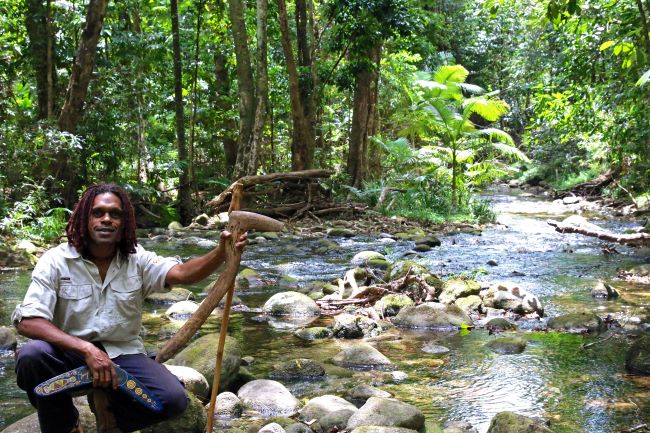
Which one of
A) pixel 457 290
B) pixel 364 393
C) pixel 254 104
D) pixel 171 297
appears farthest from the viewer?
pixel 254 104

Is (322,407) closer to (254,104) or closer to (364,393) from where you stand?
(364,393)

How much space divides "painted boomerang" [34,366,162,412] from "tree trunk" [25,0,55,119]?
11.3 meters

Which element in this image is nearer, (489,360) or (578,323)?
(489,360)

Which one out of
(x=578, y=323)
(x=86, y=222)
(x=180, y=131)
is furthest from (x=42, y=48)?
(x=86, y=222)

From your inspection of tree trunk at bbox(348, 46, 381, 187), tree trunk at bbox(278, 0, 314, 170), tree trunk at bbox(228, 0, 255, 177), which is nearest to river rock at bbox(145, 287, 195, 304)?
tree trunk at bbox(228, 0, 255, 177)

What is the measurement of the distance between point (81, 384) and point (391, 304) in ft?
15.8

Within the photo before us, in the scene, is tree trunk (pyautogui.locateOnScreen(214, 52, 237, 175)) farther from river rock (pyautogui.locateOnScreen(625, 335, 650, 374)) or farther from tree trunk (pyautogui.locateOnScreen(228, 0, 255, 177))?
river rock (pyautogui.locateOnScreen(625, 335, 650, 374))

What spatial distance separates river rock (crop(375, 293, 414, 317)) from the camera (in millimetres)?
7124

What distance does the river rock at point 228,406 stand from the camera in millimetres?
4289

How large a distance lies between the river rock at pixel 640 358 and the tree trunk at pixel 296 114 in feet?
37.1

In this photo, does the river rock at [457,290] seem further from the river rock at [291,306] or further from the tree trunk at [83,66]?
the tree trunk at [83,66]

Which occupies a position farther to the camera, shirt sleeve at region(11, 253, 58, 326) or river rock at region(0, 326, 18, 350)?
river rock at region(0, 326, 18, 350)

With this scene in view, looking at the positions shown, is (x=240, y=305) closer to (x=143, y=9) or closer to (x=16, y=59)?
(x=16, y=59)

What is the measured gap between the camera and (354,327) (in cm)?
633
